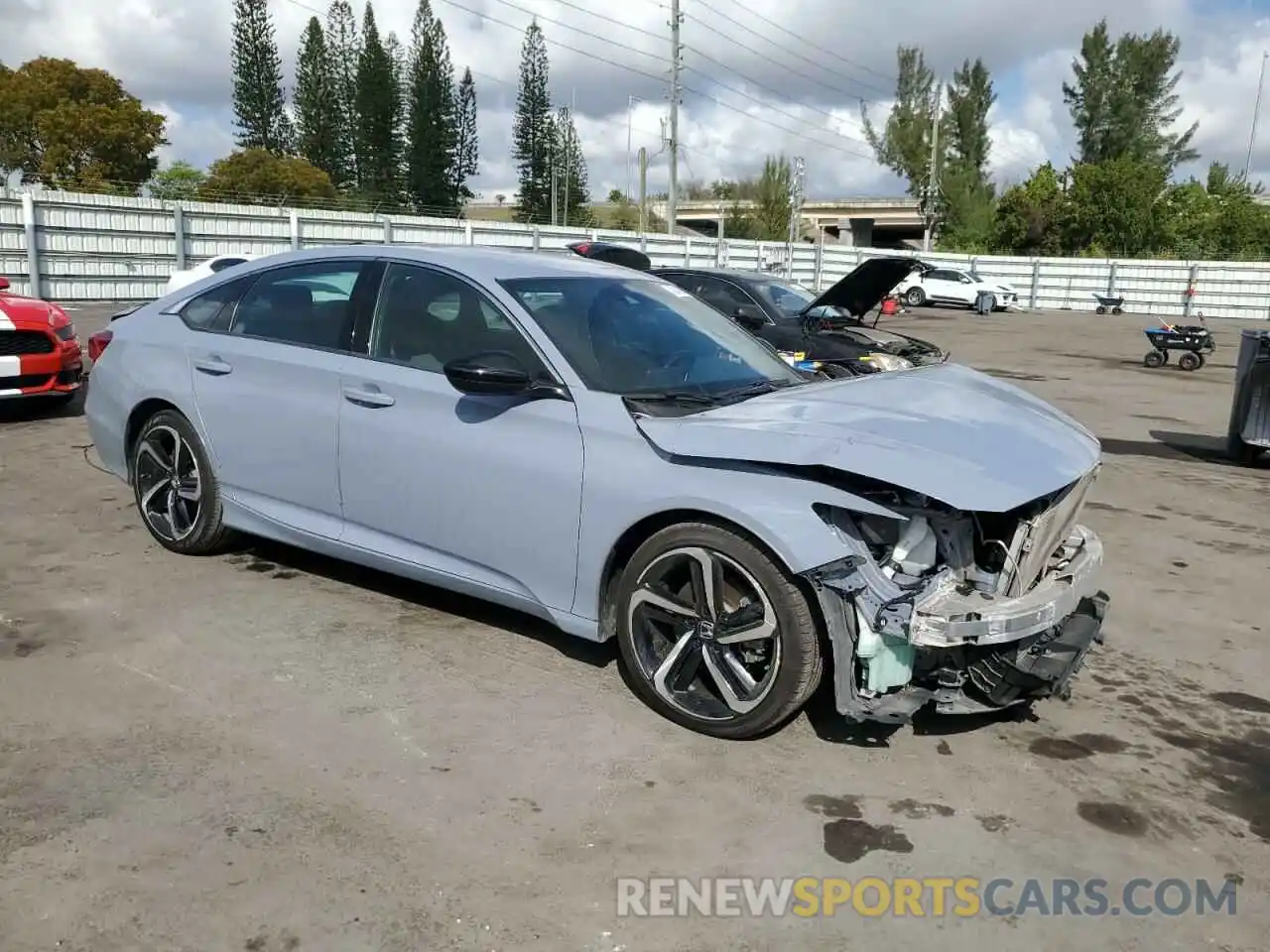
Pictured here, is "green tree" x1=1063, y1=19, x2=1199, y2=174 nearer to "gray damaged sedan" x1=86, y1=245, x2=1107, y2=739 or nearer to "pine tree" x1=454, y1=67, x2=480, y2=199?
"pine tree" x1=454, y1=67, x2=480, y2=199

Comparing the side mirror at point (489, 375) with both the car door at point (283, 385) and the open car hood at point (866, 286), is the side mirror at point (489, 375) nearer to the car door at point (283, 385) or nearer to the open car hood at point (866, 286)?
the car door at point (283, 385)

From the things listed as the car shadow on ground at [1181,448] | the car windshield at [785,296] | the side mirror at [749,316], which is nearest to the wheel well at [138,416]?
the side mirror at [749,316]

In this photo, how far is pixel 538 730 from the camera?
358 cm

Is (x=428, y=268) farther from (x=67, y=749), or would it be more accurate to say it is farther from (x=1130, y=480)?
(x=1130, y=480)

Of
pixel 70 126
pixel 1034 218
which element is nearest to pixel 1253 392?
pixel 1034 218

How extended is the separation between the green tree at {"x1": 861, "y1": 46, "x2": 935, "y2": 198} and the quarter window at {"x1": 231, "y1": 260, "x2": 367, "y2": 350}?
289 ft

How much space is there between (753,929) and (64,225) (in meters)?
21.2

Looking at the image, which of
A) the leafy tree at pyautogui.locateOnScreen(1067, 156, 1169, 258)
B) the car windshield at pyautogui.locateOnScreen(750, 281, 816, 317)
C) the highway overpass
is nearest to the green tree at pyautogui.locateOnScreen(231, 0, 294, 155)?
the highway overpass

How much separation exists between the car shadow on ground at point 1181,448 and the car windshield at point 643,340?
20.5ft

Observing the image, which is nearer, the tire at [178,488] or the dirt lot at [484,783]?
the dirt lot at [484,783]

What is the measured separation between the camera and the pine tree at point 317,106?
7006cm

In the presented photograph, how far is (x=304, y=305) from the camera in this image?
188 inches

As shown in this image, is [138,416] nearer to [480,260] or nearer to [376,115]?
[480,260]

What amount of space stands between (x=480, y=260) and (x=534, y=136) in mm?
72027
